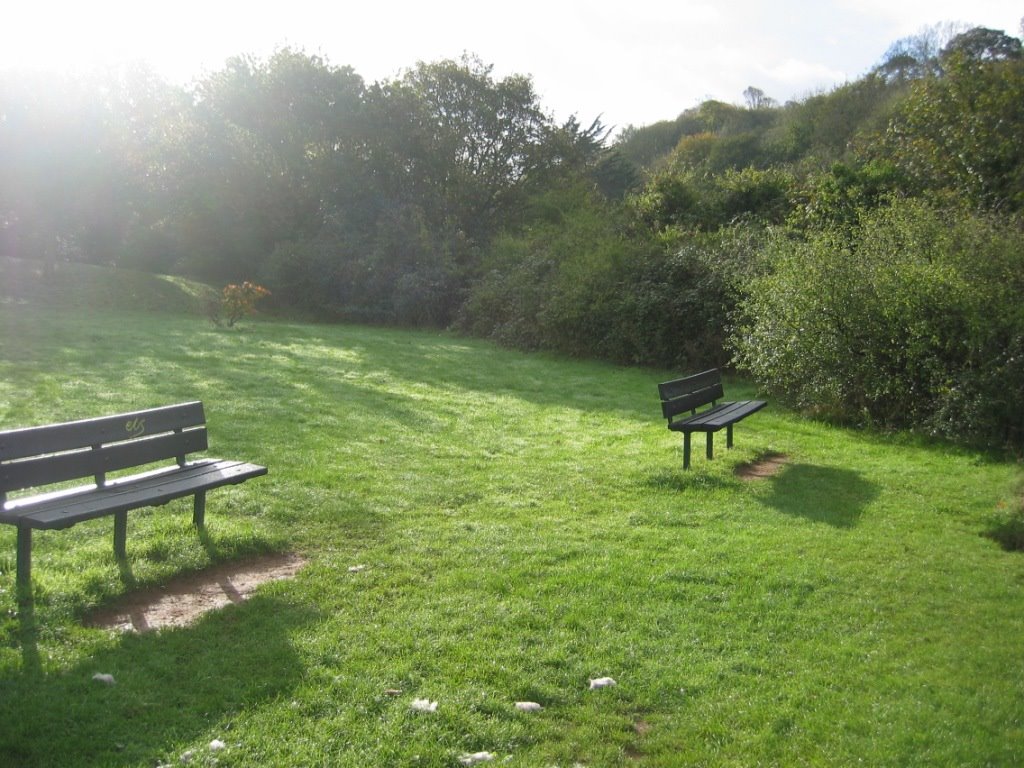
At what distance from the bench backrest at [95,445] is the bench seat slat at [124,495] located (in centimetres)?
12

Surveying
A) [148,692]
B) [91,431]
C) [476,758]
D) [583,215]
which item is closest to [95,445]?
[91,431]

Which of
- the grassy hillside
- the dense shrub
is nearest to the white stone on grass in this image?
the dense shrub

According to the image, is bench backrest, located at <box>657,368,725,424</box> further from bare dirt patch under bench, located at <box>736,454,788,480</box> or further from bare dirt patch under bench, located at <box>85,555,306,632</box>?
bare dirt patch under bench, located at <box>85,555,306,632</box>

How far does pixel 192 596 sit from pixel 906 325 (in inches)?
390

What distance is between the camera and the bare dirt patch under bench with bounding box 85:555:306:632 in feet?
16.1

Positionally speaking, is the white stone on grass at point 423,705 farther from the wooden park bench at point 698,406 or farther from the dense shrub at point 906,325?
the dense shrub at point 906,325

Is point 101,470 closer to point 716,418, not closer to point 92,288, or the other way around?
point 716,418

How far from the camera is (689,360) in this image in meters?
18.6

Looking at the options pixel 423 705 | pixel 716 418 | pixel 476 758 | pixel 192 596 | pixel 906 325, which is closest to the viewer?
pixel 476 758

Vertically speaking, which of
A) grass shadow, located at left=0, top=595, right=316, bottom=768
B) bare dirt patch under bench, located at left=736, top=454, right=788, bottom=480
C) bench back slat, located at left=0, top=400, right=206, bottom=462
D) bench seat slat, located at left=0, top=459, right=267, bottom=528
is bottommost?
grass shadow, located at left=0, top=595, right=316, bottom=768

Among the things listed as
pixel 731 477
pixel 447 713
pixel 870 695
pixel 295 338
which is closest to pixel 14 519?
pixel 447 713

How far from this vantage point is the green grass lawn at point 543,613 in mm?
3736

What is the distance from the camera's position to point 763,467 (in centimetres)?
946

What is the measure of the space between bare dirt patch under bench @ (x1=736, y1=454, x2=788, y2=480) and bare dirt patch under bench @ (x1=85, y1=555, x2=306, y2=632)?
5.09 meters
